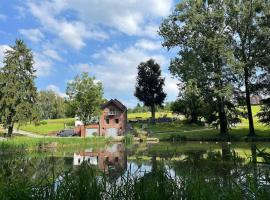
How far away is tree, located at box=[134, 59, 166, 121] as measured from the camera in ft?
326

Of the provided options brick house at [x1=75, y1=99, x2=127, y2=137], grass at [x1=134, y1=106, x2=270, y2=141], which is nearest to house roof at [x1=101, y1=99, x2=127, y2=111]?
brick house at [x1=75, y1=99, x2=127, y2=137]

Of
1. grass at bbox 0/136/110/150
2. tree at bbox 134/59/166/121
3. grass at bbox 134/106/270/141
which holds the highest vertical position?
tree at bbox 134/59/166/121

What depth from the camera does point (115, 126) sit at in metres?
83.0

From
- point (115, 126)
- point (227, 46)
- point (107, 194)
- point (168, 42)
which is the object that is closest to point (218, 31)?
point (227, 46)

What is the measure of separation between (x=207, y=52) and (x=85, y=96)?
83.7 ft

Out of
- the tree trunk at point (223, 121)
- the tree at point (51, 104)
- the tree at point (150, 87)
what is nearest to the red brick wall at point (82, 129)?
the tree at point (150, 87)

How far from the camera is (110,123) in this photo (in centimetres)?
8288

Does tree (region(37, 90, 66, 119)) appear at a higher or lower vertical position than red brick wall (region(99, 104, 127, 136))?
higher

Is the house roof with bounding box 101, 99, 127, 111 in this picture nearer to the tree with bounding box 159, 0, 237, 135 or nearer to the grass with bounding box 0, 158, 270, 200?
the tree with bounding box 159, 0, 237, 135

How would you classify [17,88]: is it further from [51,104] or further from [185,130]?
Answer: [51,104]

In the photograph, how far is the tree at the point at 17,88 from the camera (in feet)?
197

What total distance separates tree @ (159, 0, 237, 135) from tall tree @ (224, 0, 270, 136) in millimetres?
1414

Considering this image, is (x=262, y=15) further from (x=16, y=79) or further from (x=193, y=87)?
(x=16, y=79)

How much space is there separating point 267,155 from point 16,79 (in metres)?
59.4
